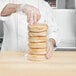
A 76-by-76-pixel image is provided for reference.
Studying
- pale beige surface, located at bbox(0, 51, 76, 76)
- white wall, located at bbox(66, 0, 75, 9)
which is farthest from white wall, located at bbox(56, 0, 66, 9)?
pale beige surface, located at bbox(0, 51, 76, 76)

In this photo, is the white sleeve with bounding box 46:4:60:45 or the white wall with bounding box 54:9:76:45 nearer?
the white sleeve with bounding box 46:4:60:45

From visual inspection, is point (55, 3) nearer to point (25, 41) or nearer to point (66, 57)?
point (25, 41)

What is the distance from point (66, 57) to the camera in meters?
0.98

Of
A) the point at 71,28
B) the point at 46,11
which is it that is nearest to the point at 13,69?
the point at 46,11

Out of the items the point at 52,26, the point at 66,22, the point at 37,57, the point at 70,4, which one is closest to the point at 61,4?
the point at 70,4

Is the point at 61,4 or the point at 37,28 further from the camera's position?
the point at 61,4

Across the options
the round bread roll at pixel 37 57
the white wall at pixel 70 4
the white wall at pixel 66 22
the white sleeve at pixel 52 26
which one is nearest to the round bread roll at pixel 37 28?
the round bread roll at pixel 37 57

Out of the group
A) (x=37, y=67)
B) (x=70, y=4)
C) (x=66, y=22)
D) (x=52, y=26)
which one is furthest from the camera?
(x=70, y=4)

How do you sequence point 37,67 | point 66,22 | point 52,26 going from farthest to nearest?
point 66,22 < point 52,26 < point 37,67

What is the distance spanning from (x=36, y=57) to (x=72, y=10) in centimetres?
162

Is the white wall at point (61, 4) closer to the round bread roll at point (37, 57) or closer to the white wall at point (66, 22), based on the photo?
the white wall at point (66, 22)

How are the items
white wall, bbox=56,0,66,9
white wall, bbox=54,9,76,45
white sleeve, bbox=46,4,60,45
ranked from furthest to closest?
white wall, bbox=56,0,66,9, white wall, bbox=54,9,76,45, white sleeve, bbox=46,4,60,45

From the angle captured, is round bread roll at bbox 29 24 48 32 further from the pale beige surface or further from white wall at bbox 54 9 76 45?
white wall at bbox 54 9 76 45

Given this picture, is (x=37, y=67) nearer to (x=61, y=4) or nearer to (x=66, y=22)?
(x=66, y=22)
